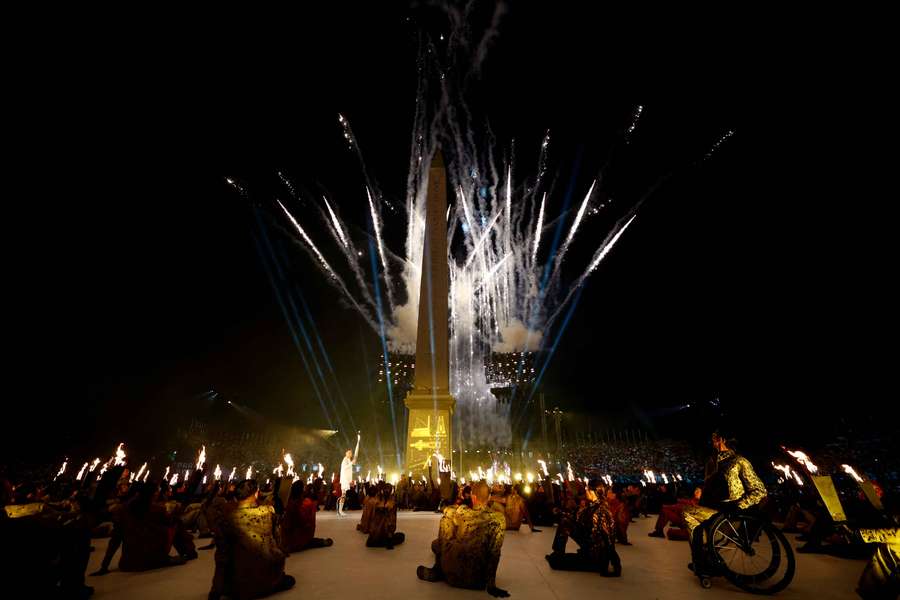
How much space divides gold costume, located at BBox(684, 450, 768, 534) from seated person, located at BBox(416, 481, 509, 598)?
9.36 ft

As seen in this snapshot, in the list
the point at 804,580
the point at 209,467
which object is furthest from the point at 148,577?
the point at 209,467

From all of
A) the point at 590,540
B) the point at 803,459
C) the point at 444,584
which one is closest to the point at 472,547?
the point at 444,584

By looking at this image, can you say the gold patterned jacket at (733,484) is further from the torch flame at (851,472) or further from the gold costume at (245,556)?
the gold costume at (245,556)

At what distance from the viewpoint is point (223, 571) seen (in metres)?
4.24

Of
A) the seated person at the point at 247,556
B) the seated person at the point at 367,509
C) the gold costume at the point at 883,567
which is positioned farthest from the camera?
the seated person at the point at 367,509

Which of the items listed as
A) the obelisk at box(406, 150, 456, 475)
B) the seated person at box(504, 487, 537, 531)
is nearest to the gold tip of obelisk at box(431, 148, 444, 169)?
the obelisk at box(406, 150, 456, 475)

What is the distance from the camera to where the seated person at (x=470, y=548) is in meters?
4.81

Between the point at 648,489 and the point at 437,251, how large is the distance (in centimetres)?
1903

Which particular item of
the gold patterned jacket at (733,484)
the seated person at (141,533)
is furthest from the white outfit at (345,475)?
the gold patterned jacket at (733,484)

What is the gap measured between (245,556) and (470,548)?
265 centimetres

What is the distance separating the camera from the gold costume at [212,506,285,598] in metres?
4.23

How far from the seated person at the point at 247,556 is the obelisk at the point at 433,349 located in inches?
731

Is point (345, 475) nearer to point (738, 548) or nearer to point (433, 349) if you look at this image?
point (433, 349)

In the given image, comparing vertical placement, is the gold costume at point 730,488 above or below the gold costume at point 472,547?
above
